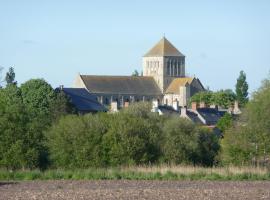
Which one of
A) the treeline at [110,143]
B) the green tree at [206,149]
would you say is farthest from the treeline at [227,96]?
the treeline at [110,143]

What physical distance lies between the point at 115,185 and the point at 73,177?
6190 millimetres

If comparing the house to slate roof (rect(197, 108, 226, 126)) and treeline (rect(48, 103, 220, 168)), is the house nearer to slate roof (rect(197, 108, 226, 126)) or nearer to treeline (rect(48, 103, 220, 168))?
slate roof (rect(197, 108, 226, 126))

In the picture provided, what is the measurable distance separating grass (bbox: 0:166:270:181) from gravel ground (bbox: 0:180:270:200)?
2.74 meters

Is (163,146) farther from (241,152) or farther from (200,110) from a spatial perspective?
(200,110)

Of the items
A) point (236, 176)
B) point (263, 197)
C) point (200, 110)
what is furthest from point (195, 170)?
point (200, 110)

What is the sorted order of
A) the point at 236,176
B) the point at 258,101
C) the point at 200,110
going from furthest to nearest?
the point at 200,110 < the point at 258,101 < the point at 236,176

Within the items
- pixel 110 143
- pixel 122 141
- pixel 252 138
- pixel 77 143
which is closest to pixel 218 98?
pixel 252 138

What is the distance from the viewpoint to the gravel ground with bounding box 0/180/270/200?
3712cm

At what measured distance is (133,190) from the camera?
134 feet

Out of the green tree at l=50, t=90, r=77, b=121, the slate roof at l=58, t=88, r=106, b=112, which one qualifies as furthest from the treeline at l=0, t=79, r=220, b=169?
the slate roof at l=58, t=88, r=106, b=112

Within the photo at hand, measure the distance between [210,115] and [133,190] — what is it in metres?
92.8

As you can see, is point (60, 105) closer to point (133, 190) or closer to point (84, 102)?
point (84, 102)

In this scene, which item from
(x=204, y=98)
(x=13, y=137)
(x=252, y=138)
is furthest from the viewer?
(x=204, y=98)

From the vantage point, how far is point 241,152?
64500mm
